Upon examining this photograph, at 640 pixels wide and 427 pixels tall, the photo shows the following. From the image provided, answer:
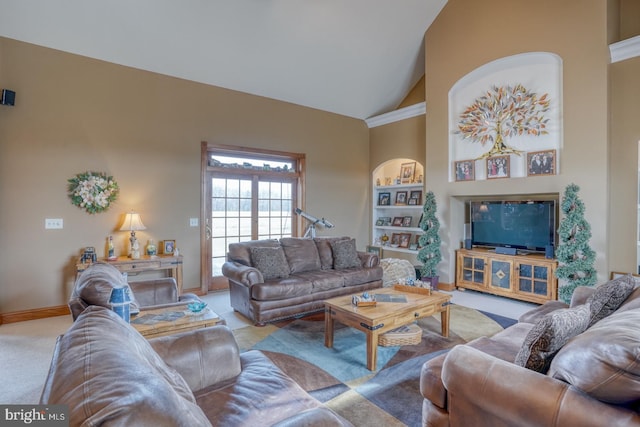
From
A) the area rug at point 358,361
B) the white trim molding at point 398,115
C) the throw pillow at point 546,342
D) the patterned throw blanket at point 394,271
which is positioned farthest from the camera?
the white trim molding at point 398,115

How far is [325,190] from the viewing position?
662 centimetres

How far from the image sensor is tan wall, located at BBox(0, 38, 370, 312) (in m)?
3.91

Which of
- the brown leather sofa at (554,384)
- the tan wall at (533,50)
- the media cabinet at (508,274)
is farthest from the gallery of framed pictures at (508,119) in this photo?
the brown leather sofa at (554,384)

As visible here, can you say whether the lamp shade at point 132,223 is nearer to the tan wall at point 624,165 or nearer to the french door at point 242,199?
the french door at point 242,199

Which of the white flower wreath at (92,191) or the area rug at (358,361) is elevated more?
the white flower wreath at (92,191)

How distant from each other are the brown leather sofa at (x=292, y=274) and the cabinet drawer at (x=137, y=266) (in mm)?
974

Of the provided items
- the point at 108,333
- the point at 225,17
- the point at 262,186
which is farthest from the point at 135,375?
the point at 262,186

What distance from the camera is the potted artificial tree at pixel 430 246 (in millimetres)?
5391

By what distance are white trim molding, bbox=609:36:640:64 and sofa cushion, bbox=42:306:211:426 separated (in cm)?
562

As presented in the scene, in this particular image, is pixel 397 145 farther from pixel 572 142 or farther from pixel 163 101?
pixel 163 101

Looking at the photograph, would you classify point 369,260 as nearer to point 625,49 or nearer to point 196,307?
point 196,307

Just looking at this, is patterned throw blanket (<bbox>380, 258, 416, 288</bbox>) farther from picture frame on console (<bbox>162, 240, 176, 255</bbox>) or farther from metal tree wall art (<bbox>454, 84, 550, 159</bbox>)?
picture frame on console (<bbox>162, 240, 176, 255</bbox>)

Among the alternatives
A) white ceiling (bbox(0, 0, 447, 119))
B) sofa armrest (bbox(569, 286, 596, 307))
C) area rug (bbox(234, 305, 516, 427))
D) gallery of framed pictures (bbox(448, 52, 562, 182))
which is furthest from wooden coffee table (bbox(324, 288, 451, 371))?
white ceiling (bbox(0, 0, 447, 119))

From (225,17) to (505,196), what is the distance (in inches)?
194
